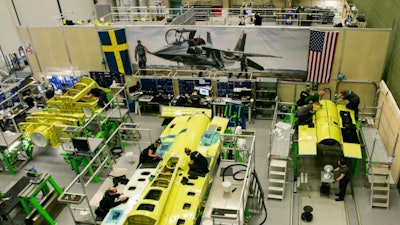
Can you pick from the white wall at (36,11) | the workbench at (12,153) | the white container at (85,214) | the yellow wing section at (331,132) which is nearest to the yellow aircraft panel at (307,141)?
the yellow wing section at (331,132)

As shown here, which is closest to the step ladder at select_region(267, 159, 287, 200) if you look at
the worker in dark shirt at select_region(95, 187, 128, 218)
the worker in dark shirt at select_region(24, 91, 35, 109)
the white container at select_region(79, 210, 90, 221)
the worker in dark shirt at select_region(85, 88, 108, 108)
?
the worker in dark shirt at select_region(95, 187, 128, 218)

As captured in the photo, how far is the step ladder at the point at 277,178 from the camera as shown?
11.7 m

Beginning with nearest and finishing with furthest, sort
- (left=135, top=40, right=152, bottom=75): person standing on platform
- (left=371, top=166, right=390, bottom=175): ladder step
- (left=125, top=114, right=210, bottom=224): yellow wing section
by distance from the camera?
1. (left=125, top=114, right=210, bottom=224): yellow wing section
2. (left=371, top=166, right=390, bottom=175): ladder step
3. (left=135, top=40, right=152, bottom=75): person standing on platform

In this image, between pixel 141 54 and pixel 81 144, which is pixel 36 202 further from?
pixel 141 54

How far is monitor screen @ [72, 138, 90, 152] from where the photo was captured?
12.5m

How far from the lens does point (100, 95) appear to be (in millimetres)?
15820

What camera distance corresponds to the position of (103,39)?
54.6 ft

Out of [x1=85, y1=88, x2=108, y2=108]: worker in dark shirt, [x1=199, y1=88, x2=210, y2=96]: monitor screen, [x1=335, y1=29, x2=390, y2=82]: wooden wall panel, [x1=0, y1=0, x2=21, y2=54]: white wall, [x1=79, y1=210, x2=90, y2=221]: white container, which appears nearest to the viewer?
[x1=79, y1=210, x2=90, y2=221]: white container

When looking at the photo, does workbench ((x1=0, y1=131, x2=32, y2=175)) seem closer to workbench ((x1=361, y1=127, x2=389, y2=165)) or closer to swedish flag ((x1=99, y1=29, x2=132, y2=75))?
swedish flag ((x1=99, y1=29, x2=132, y2=75))

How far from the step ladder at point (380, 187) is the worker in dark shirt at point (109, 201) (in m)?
7.93

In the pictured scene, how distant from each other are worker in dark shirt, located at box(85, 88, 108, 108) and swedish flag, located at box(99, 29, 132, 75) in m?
1.71

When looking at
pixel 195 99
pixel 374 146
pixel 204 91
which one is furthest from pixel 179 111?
pixel 374 146

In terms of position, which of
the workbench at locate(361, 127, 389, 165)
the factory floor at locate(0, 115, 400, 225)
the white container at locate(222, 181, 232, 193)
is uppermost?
the white container at locate(222, 181, 232, 193)

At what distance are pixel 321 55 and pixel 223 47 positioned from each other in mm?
4357
